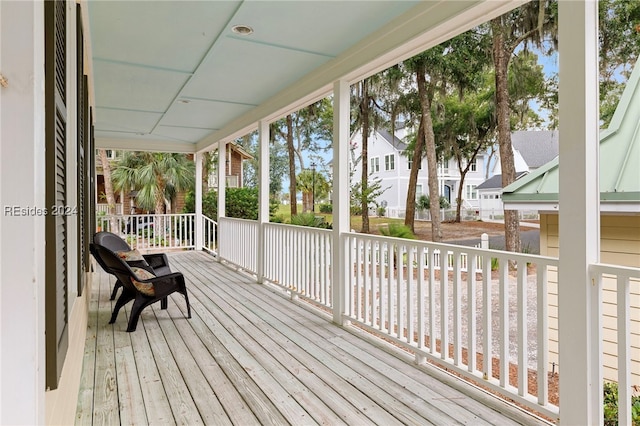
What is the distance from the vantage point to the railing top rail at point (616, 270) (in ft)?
5.74

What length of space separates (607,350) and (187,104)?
5.23 metres

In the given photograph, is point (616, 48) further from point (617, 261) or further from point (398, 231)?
point (398, 231)

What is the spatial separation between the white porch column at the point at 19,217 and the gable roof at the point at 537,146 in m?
2.77

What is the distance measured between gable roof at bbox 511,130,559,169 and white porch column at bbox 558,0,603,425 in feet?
2.34

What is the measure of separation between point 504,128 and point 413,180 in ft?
3.99

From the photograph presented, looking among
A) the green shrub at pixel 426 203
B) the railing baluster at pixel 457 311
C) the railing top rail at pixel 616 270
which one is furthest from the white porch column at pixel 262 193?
the railing top rail at pixel 616 270

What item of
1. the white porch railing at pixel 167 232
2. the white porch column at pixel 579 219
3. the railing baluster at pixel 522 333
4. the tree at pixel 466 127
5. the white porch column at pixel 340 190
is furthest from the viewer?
the white porch railing at pixel 167 232

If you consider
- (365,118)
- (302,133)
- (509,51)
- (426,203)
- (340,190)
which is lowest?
(426,203)

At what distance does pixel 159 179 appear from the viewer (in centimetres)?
1409

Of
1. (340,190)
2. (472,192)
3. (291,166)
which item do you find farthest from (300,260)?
(291,166)

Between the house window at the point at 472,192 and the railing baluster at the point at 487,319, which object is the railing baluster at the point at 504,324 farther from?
the house window at the point at 472,192

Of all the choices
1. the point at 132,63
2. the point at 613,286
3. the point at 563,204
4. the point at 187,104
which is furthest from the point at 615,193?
the point at 187,104

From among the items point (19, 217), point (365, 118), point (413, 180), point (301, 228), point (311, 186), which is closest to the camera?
point (19, 217)

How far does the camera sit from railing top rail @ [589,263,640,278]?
1.75m
